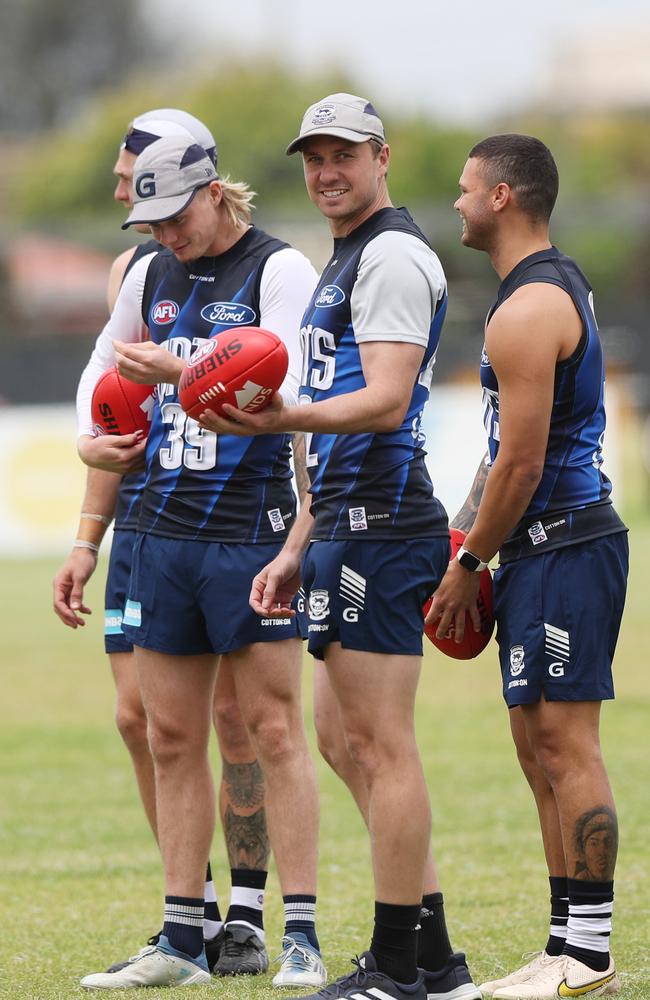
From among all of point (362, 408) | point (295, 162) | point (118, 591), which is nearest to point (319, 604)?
point (362, 408)

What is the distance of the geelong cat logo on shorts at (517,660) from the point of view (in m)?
4.50

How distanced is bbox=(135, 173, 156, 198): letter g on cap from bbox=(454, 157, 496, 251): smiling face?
934mm

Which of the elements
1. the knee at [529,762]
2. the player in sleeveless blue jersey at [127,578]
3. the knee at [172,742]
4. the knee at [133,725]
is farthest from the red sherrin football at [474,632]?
the knee at [133,725]

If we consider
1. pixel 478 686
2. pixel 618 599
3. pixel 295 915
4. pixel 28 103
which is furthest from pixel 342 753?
pixel 28 103

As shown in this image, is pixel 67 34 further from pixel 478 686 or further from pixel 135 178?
pixel 135 178

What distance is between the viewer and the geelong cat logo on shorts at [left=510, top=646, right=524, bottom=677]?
4496 mm

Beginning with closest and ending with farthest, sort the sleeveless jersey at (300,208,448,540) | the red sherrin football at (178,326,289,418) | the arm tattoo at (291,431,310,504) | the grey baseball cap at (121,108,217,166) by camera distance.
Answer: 1. the red sherrin football at (178,326,289,418)
2. the sleeveless jersey at (300,208,448,540)
3. the arm tattoo at (291,431,310,504)
4. the grey baseball cap at (121,108,217,166)

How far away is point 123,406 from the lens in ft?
16.6

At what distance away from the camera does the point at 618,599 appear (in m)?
4.55

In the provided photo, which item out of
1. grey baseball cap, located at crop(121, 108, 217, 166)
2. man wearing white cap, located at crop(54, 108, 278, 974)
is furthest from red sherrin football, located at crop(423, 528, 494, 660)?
grey baseball cap, located at crop(121, 108, 217, 166)

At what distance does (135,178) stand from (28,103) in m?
79.5

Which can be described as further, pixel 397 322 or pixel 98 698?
pixel 98 698

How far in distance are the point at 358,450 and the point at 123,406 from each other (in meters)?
1.04

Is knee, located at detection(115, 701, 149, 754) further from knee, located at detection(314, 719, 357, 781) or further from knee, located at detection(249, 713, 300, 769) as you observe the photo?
knee, located at detection(314, 719, 357, 781)
